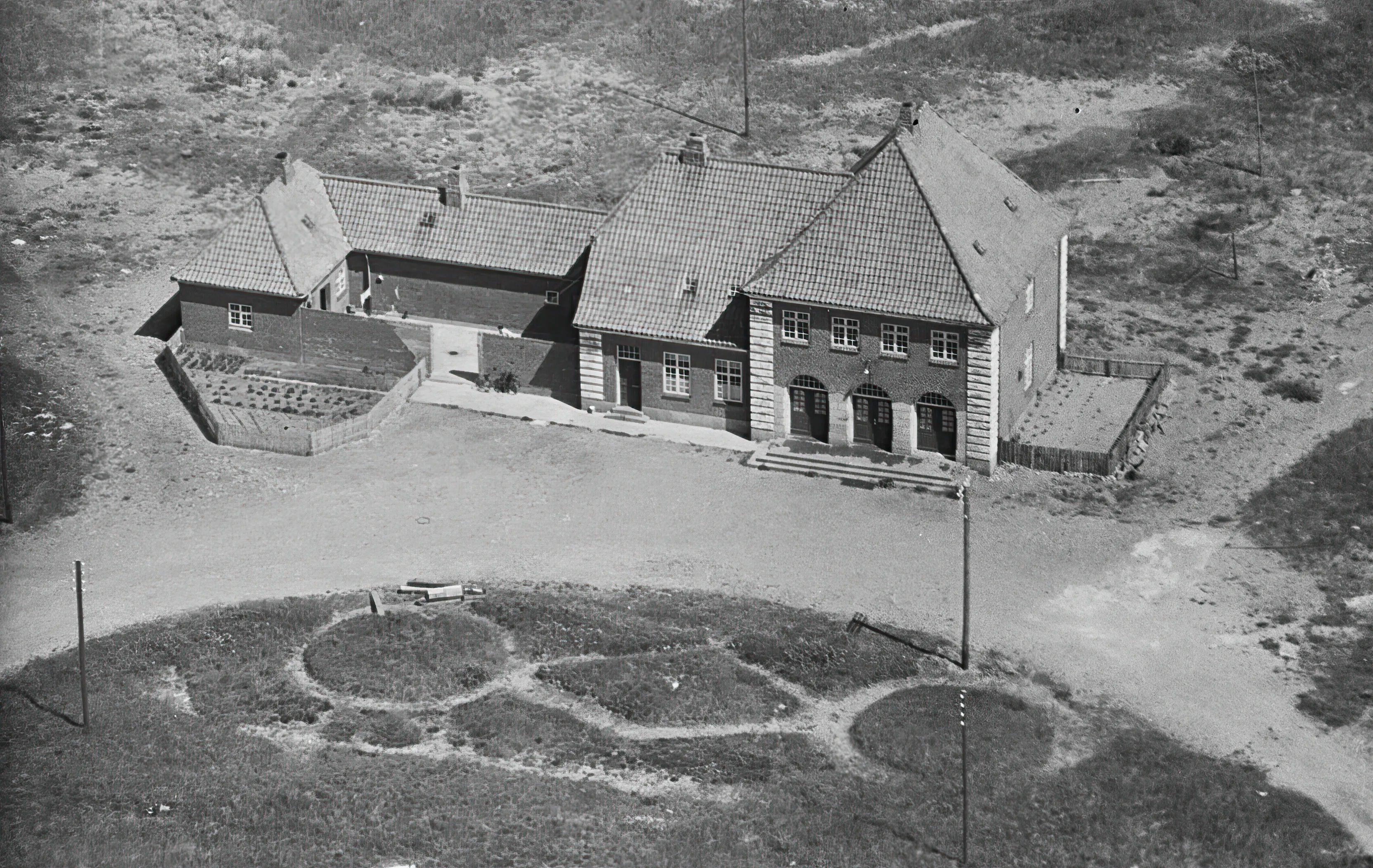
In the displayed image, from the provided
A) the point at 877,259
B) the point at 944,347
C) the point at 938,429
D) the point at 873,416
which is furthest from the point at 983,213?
the point at 873,416

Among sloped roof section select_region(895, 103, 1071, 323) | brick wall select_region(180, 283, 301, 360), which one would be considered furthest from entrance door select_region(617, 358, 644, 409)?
brick wall select_region(180, 283, 301, 360)

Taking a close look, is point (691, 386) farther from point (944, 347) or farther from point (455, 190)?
point (455, 190)

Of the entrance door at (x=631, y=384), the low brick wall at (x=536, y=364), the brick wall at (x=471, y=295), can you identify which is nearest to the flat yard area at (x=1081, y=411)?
the entrance door at (x=631, y=384)

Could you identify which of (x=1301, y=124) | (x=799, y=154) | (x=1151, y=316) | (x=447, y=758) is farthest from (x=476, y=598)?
(x=1301, y=124)

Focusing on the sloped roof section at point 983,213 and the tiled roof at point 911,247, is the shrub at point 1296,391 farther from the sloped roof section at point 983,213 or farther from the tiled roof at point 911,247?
the tiled roof at point 911,247

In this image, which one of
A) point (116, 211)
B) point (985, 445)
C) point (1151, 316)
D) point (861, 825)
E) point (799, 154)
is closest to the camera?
point (861, 825)

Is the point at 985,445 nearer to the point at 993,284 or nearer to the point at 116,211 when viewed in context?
the point at 993,284
